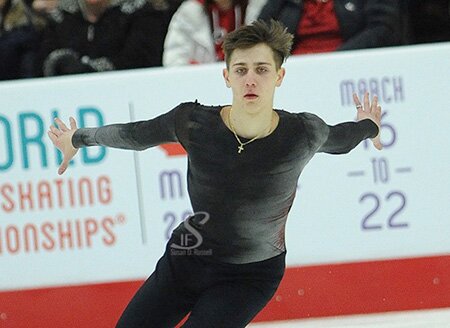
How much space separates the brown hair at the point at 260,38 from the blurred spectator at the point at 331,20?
2798 mm

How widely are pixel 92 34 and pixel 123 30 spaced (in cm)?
20

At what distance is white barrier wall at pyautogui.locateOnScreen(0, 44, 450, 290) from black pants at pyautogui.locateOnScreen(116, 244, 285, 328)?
2242 mm

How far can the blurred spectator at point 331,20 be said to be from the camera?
668cm

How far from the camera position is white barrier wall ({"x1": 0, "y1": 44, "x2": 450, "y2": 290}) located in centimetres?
616

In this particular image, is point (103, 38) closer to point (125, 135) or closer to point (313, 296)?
point (313, 296)

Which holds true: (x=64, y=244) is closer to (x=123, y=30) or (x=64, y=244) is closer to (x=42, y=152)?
(x=42, y=152)

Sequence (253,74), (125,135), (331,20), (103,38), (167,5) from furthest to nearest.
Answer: (167,5), (103,38), (331,20), (125,135), (253,74)

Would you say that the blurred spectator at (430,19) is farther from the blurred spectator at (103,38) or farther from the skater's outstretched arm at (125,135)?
the skater's outstretched arm at (125,135)

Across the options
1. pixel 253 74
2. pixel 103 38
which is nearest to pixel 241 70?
pixel 253 74

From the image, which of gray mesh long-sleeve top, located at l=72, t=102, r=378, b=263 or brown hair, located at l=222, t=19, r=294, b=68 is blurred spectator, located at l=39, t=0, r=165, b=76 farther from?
brown hair, located at l=222, t=19, r=294, b=68

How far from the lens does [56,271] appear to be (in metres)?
6.24

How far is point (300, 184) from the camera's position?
6.14 metres

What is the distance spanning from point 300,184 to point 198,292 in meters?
2.33

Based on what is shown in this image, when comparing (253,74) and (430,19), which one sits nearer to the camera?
(253,74)
